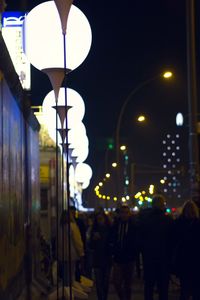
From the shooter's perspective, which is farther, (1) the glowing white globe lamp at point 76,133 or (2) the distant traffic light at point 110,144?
(2) the distant traffic light at point 110,144

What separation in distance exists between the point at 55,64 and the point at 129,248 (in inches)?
197

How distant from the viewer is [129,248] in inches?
503

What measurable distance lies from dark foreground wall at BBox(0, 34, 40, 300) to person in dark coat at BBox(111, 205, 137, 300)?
238cm

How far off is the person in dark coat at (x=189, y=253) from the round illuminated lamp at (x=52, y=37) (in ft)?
10.6

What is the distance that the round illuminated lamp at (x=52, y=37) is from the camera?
27.1 ft

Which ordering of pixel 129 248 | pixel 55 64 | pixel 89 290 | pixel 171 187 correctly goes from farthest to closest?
pixel 171 187 < pixel 89 290 < pixel 129 248 < pixel 55 64

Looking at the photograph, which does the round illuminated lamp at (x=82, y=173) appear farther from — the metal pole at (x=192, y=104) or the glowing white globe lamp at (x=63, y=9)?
the glowing white globe lamp at (x=63, y=9)

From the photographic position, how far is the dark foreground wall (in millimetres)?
7625

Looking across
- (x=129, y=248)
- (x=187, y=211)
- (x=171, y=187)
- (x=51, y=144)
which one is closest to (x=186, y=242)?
(x=187, y=211)

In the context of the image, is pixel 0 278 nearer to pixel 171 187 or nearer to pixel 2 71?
pixel 2 71

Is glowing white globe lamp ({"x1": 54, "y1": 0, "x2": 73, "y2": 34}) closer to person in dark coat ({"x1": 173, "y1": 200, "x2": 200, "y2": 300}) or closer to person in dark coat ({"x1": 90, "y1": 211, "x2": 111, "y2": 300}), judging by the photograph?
person in dark coat ({"x1": 173, "y1": 200, "x2": 200, "y2": 300})

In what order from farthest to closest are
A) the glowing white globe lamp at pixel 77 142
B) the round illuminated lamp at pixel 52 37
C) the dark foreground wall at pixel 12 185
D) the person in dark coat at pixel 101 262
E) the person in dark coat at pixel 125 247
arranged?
the glowing white globe lamp at pixel 77 142, the person in dark coat at pixel 101 262, the person in dark coat at pixel 125 247, the round illuminated lamp at pixel 52 37, the dark foreground wall at pixel 12 185

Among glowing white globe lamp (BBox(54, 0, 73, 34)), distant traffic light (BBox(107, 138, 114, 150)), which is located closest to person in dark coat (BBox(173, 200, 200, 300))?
glowing white globe lamp (BBox(54, 0, 73, 34))

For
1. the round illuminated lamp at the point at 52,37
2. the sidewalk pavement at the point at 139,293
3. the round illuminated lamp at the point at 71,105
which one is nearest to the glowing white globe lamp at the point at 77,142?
the round illuminated lamp at the point at 71,105
